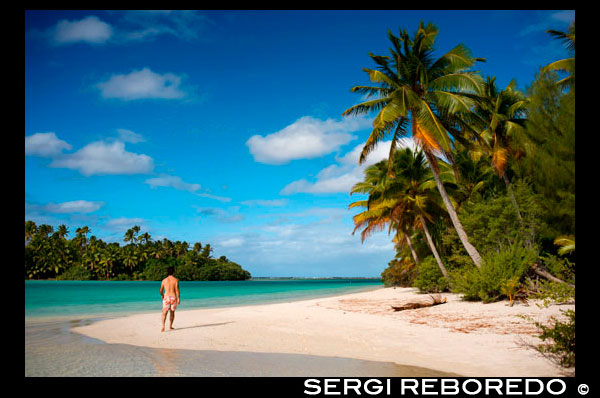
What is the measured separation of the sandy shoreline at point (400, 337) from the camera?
5.82 m

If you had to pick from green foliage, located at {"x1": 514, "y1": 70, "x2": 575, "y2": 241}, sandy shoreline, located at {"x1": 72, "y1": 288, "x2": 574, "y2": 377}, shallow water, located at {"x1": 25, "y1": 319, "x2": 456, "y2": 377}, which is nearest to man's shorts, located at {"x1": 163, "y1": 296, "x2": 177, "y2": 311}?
sandy shoreline, located at {"x1": 72, "y1": 288, "x2": 574, "y2": 377}

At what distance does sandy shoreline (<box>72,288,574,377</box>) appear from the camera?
5.82 metres

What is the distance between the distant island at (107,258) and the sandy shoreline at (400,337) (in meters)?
78.6

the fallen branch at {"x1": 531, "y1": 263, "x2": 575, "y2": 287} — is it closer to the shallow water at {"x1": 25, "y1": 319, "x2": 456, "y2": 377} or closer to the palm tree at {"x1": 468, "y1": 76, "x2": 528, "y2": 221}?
the palm tree at {"x1": 468, "y1": 76, "x2": 528, "y2": 221}

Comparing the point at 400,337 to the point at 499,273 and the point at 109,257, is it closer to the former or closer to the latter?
the point at 499,273

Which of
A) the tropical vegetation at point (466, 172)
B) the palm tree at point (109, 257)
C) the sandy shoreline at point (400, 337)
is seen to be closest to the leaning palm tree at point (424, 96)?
the tropical vegetation at point (466, 172)

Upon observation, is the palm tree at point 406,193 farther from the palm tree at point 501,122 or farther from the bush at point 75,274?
the bush at point 75,274

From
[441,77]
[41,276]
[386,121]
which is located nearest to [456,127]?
[441,77]

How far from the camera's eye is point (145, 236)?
93.2m

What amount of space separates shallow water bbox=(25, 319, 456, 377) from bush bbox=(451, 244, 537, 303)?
30.1 ft

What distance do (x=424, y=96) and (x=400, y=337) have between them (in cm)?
1163
